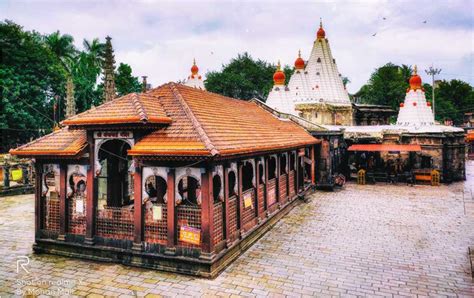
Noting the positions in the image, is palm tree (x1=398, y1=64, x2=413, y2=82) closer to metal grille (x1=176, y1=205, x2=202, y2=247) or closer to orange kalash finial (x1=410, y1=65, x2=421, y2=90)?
orange kalash finial (x1=410, y1=65, x2=421, y2=90)

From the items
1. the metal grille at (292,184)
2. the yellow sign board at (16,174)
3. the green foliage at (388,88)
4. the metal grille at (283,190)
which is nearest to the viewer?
the metal grille at (283,190)

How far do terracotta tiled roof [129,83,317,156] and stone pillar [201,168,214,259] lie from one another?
3.23 ft

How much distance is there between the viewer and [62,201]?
1022cm

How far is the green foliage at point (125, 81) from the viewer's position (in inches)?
1958

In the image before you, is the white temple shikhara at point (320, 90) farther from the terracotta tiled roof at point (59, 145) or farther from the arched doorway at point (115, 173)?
the terracotta tiled roof at point (59, 145)

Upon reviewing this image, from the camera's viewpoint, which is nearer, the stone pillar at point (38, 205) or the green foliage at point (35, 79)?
the stone pillar at point (38, 205)

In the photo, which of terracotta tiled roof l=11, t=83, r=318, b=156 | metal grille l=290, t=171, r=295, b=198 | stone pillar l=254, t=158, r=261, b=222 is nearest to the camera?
terracotta tiled roof l=11, t=83, r=318, b=156

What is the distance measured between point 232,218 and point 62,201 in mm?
5226

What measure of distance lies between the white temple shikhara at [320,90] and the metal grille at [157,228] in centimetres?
2373

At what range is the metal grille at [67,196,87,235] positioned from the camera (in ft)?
33.2

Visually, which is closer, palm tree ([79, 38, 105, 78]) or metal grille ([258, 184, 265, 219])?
metal grille ([258, 184, 265, 219])

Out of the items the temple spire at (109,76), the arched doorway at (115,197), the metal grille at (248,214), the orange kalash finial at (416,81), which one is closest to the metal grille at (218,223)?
the metal grille at (248,214)

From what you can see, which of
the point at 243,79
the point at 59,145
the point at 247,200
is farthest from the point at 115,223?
the point at 243,79

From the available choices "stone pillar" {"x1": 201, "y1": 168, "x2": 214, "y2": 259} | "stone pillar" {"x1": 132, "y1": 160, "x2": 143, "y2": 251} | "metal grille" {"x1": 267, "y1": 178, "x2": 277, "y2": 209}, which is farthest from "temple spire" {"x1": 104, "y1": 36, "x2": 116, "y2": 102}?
"stone pillar" {"x1": 201, "y1": 168, "x2": 214, "y2": 259}
